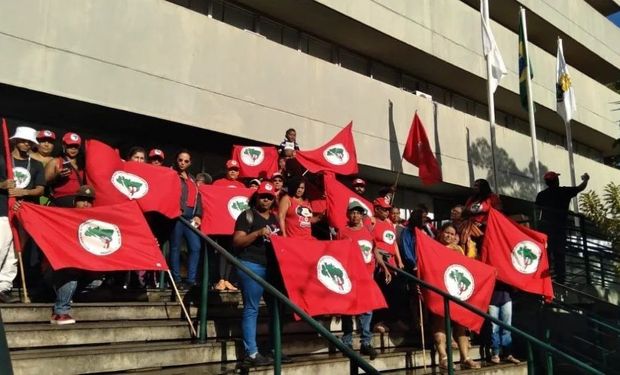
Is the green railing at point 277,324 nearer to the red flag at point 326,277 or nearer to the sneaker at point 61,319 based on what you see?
the red flag at point 326,277

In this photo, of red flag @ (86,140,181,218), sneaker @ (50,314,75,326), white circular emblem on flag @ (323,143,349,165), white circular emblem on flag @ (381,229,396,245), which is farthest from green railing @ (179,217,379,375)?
white circular emblem on flag @ (323,143,349,165)

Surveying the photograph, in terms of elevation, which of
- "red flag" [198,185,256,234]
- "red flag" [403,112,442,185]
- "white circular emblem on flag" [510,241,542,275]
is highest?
"red flag" [403,112,442,185]

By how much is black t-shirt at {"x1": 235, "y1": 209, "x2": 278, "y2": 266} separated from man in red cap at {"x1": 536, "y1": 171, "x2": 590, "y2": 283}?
6197mm

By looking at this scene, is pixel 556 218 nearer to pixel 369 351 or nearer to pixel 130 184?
pixel 369 351

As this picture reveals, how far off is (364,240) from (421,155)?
6063 mm

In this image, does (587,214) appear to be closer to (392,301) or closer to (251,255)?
(392,301)

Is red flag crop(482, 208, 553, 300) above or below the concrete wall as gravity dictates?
below

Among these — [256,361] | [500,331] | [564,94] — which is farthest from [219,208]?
[564,94]

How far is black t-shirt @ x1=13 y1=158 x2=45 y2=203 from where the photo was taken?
19.5 feet

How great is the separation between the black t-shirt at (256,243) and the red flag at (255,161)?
3.40 metres

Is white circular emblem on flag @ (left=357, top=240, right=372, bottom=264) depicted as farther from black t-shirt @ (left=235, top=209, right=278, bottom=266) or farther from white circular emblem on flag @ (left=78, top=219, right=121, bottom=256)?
white circular emblem on flag @ (left=78, top=219, right=121, bottom=256)

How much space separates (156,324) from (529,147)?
15.6 metres

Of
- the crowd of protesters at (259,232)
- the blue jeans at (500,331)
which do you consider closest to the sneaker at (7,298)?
the crowd of protesters at (259,232)

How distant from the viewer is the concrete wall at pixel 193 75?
870cm
